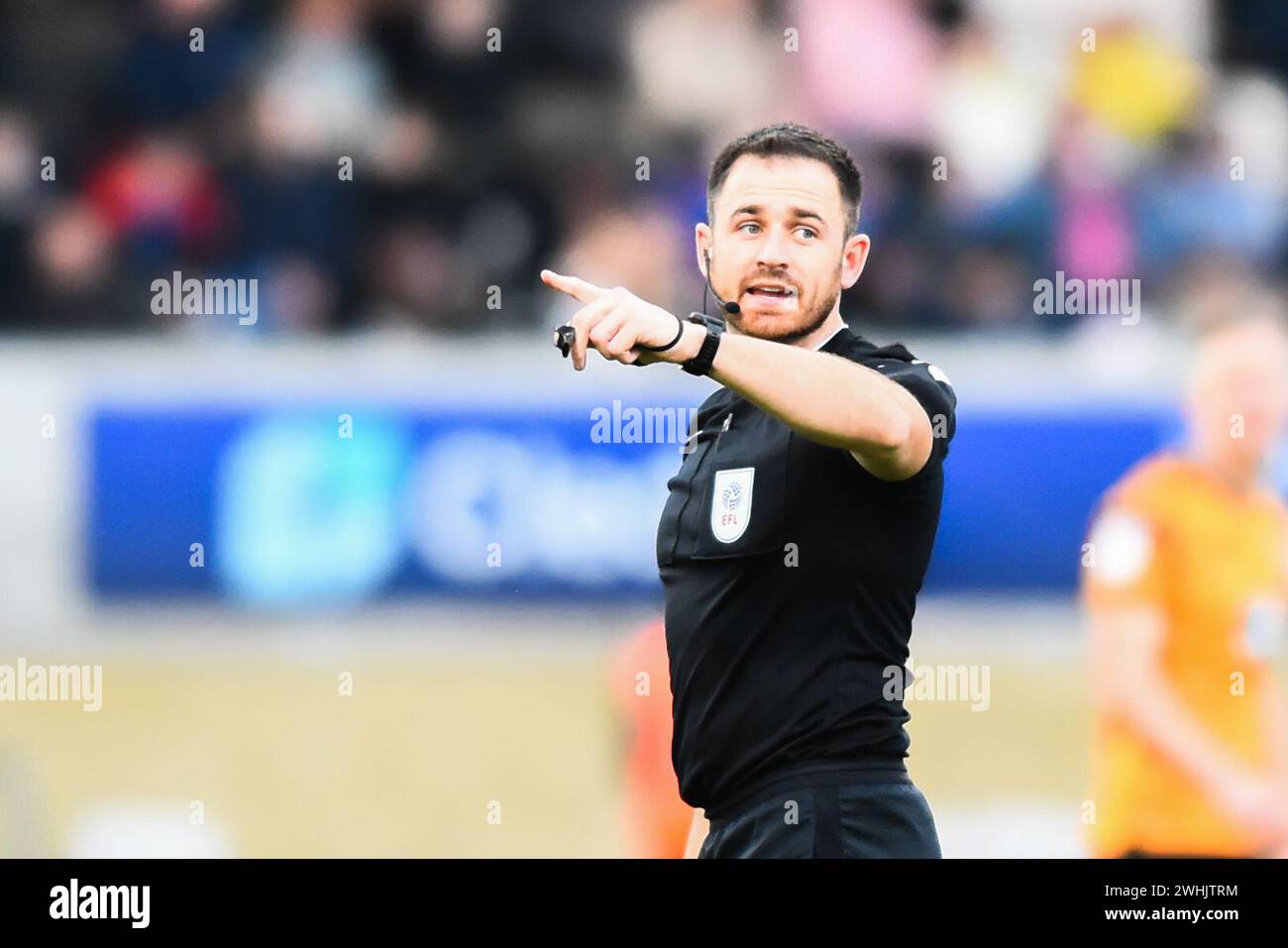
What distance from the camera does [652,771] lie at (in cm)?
659

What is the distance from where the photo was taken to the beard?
4492 millimetres

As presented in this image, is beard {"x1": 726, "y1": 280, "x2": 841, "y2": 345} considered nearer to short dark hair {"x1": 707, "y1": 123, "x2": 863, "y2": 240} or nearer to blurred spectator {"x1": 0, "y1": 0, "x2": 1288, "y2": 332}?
short dark hair {"x1": 707, "y1": 123, "x2": 863, "y2": 240}

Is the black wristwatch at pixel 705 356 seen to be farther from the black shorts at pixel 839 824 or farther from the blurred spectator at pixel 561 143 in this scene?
the blurred spectator at pixel 561 143

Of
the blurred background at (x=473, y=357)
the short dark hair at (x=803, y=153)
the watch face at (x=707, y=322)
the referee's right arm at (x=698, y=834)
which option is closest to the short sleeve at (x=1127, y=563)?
the referee's right arm at (x=698, y=834)

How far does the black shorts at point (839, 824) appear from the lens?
4348 mm

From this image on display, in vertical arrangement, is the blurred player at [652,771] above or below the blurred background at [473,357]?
below

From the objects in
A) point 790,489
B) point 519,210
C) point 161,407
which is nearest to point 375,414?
point 161,407

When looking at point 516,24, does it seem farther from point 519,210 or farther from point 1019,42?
point 1019,42

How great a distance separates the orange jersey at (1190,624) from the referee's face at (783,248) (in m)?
2.33

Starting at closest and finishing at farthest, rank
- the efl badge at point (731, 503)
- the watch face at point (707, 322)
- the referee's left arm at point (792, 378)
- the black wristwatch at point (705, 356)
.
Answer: the referee's left arm at point (792, 378) < the black wristwatch at point (705, 356) < the watch face at point (707, 322) < the efl badge at point (731, 503)

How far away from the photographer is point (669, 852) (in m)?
6.39

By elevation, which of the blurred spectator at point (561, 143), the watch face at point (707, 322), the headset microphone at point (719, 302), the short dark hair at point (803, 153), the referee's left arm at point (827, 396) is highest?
the blurred spectator at point (561, 143)

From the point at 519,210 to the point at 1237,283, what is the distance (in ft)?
12.8

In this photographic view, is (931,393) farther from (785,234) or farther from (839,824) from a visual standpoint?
(839,824)
